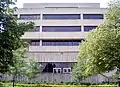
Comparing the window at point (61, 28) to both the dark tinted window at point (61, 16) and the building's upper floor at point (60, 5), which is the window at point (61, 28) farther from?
the building's upper floor at point (60, 5)

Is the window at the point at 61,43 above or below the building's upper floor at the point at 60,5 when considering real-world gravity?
below

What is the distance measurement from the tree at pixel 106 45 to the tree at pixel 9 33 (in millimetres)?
7569

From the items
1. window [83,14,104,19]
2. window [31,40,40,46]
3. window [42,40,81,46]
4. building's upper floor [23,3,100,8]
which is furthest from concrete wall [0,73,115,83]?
building's upper floor [23,3,100,8]

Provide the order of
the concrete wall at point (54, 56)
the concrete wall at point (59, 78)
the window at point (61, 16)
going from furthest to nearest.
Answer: the window at point (61, 16) → the concrete wall at point (54, 56) → the concrete wall at point (59, 78)

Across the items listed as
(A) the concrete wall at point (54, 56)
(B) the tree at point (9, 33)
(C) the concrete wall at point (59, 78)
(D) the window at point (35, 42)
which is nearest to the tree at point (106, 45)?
(B) the tree at point (9, 33)

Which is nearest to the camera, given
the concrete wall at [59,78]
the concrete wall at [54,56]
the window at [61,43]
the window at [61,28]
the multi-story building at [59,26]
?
the concrete wall at [59,78]

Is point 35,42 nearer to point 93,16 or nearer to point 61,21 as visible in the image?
point 61,21

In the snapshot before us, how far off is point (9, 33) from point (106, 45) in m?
8.86

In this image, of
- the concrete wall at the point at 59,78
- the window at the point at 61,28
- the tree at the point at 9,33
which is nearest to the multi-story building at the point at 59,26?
the window at the point at 61,28

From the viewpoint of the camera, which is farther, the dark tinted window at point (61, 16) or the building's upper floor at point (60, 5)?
the building's upper floor at point (60, 5)

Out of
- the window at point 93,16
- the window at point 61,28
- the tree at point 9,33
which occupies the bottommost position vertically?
the tree at point 9,33

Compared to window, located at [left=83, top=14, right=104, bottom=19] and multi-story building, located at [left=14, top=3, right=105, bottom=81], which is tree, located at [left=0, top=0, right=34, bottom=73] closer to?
multi-story building, located at [left=14, top=3, right=105, bottom=81]

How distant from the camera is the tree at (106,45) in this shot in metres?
20.2

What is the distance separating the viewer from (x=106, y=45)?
20422 mm
